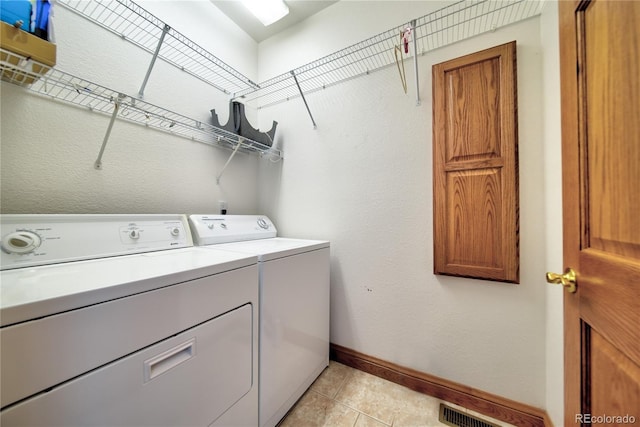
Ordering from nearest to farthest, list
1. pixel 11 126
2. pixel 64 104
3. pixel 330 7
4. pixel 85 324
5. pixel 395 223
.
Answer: pixel 85 324 < pixel 11 126 < pixel 64 104 < pixel 395 223 < pixel 330 7

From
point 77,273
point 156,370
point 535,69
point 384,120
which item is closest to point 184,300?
point 156,370

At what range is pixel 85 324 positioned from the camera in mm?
550

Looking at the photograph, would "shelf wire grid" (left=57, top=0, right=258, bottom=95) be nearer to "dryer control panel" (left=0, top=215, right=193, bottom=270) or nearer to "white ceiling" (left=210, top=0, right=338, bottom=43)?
"white ceiling" (left=210, top=0, right=338, bottom=43)

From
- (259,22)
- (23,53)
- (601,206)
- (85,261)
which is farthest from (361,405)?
(259,22)

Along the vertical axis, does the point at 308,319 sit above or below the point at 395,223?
below

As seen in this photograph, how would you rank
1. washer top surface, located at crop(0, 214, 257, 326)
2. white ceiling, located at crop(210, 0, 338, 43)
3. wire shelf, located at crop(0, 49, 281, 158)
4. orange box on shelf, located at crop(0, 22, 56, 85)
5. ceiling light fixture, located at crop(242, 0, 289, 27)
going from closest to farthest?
washer top surface, located at crop(0, 214, 257, 326)
orange box on shelf, located at crop(0, 22, 56, 85)
wire shelf, located at crop(0, 49, 281, 158)
ceiling light fixture, located at crop(242, 0, 289, 27)
white ceiling, located at crop(210, 0, 338, 43)

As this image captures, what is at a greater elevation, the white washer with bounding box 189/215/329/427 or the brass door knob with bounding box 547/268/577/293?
the brass door knob with bounding box 547/268/577/293

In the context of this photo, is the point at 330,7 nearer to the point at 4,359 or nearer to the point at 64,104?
the point at 64,104

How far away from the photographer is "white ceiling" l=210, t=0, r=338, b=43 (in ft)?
5.60

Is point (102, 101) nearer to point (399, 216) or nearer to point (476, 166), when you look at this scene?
point (399, 216)

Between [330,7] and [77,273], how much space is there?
2.21 m

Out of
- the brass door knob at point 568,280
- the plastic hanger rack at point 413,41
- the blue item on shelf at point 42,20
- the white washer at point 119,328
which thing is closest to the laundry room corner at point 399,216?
the plastic hanger rack at point 413,41

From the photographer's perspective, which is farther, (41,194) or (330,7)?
(330,7)

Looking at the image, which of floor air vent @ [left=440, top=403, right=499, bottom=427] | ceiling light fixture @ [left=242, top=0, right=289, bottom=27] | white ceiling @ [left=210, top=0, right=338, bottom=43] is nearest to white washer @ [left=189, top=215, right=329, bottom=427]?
floor air vent @ [left=440, top=403, right=499, bottom=427]
